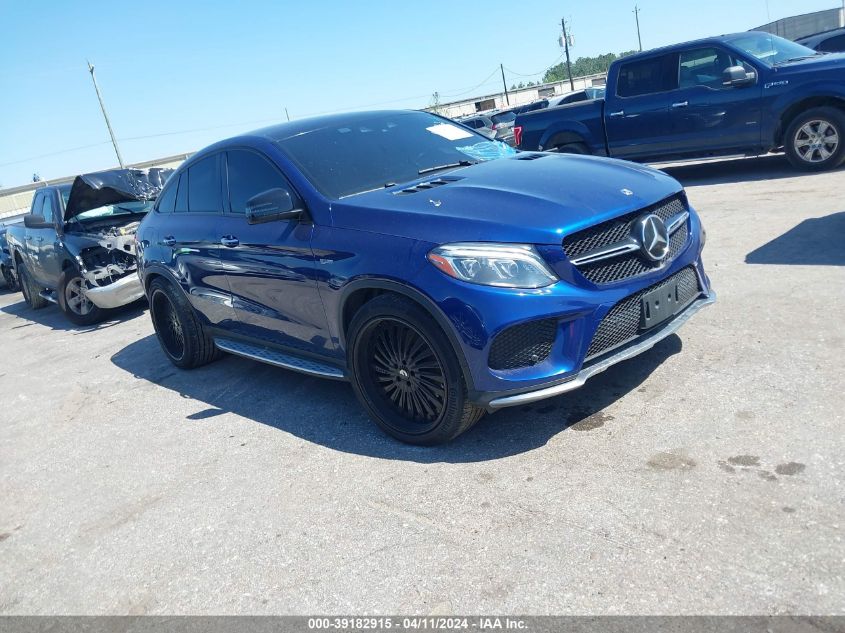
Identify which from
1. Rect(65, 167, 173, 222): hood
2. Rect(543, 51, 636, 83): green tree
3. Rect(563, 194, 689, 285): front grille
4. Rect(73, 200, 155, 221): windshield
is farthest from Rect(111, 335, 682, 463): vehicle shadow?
Rect(543, 51, 636, 83): green tree

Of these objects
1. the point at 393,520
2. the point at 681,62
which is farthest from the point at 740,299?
the point at 681,62

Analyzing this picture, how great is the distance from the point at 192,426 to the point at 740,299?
3.94 meters

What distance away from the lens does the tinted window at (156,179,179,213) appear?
5736 millimetres

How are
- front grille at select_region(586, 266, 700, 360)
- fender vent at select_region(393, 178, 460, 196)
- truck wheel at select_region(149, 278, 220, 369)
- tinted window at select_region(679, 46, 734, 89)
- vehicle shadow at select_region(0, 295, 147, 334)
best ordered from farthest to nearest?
1. tinted window at select_region(679, 46, 734, 89)
2. vehicle shadow at select_region(0, 295, 147, 334)
3. truck wheel at select_region(149, 278, 220, 369)
4. fender vent at select_region(393, 178, 460, 196)
5. front grille at select_region(586, 266, 700, 360)

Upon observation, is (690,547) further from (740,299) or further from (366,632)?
(740,299)

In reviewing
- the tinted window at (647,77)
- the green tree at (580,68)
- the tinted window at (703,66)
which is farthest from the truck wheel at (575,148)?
the green tree at (580,68)

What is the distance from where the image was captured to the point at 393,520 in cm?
315

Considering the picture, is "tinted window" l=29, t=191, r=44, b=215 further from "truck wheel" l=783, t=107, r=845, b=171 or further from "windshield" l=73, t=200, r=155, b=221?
"truck wheel" l=783, t=107, r=845, b=171

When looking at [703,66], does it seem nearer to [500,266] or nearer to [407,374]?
[500,266]

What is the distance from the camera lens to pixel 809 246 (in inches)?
229

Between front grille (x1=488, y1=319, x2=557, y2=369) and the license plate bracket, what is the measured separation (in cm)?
56

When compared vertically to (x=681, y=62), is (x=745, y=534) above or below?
below

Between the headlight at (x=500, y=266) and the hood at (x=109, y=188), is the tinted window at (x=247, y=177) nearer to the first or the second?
the headlight at (x=500, y=266)

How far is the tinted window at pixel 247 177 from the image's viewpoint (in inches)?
174
